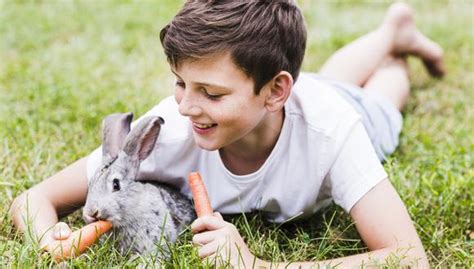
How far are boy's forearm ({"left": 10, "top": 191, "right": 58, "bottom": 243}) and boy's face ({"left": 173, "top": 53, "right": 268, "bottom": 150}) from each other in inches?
25.8

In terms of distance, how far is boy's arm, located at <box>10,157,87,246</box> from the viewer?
105 inches

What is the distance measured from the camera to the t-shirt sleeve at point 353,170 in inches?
103

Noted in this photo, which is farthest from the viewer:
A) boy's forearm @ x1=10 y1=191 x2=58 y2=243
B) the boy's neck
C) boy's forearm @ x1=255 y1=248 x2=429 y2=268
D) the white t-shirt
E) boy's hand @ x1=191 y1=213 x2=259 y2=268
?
the boy's neck

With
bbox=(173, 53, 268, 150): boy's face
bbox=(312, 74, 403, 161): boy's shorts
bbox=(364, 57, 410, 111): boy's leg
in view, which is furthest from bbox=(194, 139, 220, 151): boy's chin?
bbox=(364, 57, 410, 111): boy's leg

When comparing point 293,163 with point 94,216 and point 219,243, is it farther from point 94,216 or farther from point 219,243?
point 94,216

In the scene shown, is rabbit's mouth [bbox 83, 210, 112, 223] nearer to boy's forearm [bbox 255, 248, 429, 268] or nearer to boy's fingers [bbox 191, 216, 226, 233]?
boy's fingers [bbox 191, 216, 226, 233]

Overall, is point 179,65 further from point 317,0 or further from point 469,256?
point 317,0

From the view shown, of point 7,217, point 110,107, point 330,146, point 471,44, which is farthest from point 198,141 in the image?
point 471,44

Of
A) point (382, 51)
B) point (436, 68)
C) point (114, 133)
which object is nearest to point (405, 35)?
point (382, 51)

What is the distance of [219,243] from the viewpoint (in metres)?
2.36

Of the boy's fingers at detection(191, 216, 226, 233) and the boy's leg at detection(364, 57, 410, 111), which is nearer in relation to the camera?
the boy's fingers at detection(191, 216, 226, 233)

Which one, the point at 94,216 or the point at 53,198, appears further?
the point at 53,198

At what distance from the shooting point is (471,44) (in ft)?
16.6

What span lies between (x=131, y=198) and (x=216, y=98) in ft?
1.51
